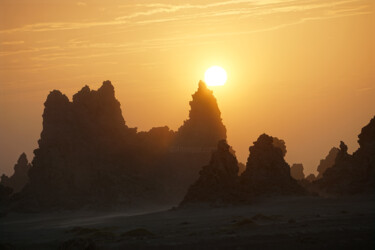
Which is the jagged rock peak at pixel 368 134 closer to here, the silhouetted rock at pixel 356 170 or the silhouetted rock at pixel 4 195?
the silhouetted rock at pixel 356 170

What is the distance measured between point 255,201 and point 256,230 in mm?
28214

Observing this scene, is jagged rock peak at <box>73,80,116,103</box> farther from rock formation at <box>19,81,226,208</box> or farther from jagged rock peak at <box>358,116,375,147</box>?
jagged rock peak at <box>358,116,375,147</box>

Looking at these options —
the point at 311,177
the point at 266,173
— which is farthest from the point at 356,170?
the point at 311,177

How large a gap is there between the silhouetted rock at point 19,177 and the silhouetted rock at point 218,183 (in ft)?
219

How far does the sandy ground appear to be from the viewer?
213 ft

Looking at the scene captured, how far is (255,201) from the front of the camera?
10225 centimetres

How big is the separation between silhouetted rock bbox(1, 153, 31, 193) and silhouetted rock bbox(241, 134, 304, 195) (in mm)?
69266

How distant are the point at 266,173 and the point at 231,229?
30508mm

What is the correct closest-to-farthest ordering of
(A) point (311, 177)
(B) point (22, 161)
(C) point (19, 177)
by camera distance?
(A) point (311, 177) < (C) point (19, 177) < (B) point (22, 161)

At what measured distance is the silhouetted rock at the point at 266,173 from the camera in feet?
343

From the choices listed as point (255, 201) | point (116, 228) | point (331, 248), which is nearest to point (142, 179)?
point (255, 201)

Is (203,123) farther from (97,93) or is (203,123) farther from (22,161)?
(22,161)

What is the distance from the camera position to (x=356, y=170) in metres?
103

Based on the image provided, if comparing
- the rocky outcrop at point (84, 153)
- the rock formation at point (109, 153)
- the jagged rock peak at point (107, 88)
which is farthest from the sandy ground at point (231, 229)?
the jagged rock peak at point (107, 88)
